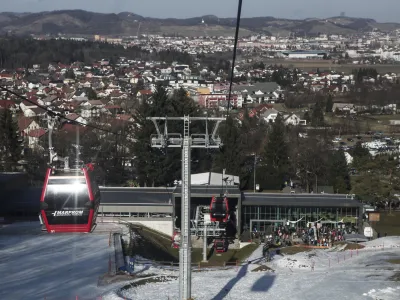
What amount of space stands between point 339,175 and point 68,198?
12952 mm

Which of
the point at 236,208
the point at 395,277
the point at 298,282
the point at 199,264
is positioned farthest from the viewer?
the point at 236,208

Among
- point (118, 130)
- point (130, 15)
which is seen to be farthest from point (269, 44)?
point (118, 130)

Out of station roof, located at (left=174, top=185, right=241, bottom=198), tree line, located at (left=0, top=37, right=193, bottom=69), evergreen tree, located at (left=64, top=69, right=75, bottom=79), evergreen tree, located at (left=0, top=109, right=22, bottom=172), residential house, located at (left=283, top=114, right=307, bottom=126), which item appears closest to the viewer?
station roof, located at (left=174, top=185, right=241, bottom=198)

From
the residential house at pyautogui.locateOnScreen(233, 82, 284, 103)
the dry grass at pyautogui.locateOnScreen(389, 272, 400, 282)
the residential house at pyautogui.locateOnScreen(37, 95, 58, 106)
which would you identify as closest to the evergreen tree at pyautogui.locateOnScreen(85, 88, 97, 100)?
the residential house at pyautogui.locateOnScreen(37, 95, 58, 106)

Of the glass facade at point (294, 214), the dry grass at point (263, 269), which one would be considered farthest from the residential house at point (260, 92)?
the dry grass at point (263, 269)

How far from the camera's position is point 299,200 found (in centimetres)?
1567

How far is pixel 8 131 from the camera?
74.9 feet

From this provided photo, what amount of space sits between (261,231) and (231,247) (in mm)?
1106

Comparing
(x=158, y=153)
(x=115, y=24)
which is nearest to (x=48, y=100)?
(x=158, y=153)

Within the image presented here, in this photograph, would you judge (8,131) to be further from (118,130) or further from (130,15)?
(130,15)

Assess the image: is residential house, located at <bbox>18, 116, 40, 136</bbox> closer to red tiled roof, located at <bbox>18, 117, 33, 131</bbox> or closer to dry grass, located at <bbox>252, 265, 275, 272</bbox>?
red tiled roof, located at <bbox>18, 117, 33, 131</bbox>

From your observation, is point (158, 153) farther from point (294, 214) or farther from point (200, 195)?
point (294, 214)

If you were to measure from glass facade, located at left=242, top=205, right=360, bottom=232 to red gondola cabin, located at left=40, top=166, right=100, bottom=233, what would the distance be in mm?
6984

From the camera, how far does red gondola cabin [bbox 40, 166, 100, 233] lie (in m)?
8.80
